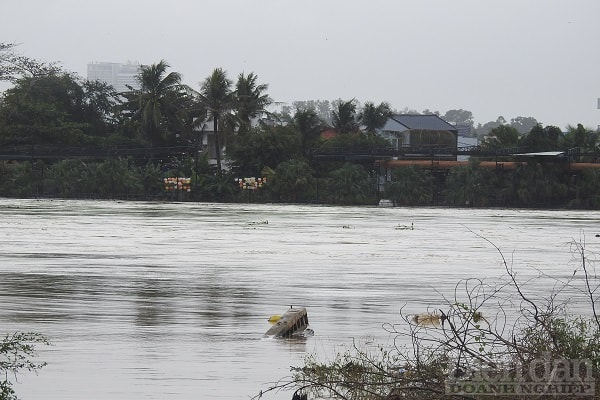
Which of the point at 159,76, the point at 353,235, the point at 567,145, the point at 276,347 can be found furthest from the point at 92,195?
the point at 276,347

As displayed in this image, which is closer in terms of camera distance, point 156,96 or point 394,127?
point 156,96

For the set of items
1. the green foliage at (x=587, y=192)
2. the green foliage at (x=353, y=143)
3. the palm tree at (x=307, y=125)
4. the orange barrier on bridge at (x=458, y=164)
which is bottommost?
the green foliage at (x=587, y=192)

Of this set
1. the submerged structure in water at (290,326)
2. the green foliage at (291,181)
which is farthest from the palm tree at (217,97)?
the submerged structure in water at (290,326)

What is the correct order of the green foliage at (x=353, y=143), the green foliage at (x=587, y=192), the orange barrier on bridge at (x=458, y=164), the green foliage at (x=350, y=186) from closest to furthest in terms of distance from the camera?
1. the green foliage at (x=587, y=192)
2. the orange barrier on bridge at (x=458, y=164)
3. the green foliage at (x=350, y=186)
4. the green foliage at (x=353, y=143)

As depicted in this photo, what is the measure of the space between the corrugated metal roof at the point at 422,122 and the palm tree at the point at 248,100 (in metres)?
17.3

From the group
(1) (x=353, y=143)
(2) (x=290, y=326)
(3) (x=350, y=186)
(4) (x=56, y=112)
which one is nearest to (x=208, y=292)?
(2) (x=290, y=326)

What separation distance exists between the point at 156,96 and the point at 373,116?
19.6m

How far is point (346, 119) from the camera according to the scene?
340 feet

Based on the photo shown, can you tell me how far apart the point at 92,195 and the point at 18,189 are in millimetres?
5481

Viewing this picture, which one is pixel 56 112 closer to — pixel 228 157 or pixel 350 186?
pixel 228 157

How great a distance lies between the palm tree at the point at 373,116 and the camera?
4063 inches

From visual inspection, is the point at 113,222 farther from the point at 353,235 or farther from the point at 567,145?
the point at 567,145

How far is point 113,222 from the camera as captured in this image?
143 ft

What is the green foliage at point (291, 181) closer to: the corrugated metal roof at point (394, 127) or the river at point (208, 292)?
the corrugated metal roof at point (394, 127)
